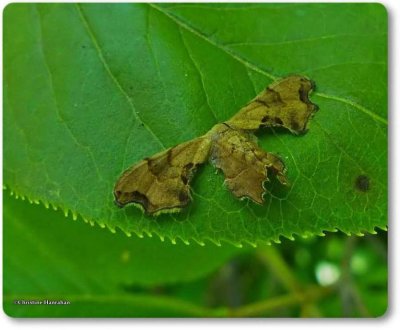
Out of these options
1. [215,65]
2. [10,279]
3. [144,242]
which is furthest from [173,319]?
[215,65]

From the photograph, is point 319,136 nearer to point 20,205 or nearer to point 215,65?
point 215,65

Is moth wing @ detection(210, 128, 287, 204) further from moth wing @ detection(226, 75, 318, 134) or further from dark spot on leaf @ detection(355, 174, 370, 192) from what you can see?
dark spot on leaf @ detection(355, 174, 370, 192)

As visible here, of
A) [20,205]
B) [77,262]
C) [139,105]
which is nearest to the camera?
[139,105]

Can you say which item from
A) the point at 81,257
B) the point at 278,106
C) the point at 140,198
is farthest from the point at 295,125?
the point at 81,257

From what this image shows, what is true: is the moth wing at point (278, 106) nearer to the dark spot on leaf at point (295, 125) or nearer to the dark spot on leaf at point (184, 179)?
the dark spot on leaf at point (295, 125)

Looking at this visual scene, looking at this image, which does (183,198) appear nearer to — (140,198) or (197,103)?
(140,198)
